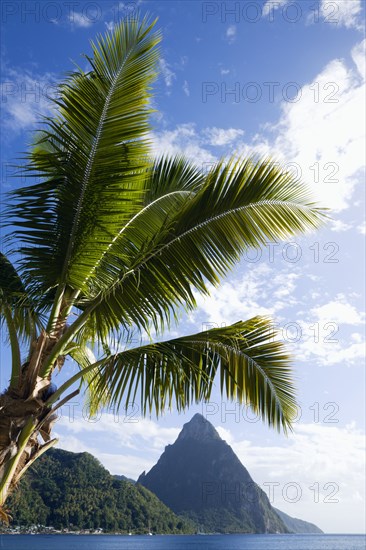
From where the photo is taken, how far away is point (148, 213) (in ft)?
20.6

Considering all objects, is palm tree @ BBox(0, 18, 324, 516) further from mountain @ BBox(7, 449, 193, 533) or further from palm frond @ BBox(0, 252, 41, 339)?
mountain @ BBox(7, 449, 193, 533)

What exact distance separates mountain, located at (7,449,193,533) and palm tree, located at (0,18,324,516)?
88.1m

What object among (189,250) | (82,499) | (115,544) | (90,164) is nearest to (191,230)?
(189,250)

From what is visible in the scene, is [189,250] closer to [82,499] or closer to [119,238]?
[119,238]

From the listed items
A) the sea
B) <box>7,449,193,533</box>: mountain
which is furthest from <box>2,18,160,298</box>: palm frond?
the sea

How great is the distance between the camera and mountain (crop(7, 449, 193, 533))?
320ft

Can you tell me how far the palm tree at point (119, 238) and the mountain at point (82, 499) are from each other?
3468 inches

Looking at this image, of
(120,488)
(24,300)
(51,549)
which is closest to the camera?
(24,300)

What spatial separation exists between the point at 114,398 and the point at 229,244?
1.86 metres

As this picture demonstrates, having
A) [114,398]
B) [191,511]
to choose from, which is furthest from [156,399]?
[191,511]

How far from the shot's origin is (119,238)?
5699mm

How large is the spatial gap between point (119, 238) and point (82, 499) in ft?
379

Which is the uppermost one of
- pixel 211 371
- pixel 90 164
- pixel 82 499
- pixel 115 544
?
pixel 90 164

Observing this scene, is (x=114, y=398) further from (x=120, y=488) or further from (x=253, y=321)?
(x=120, y=488)
